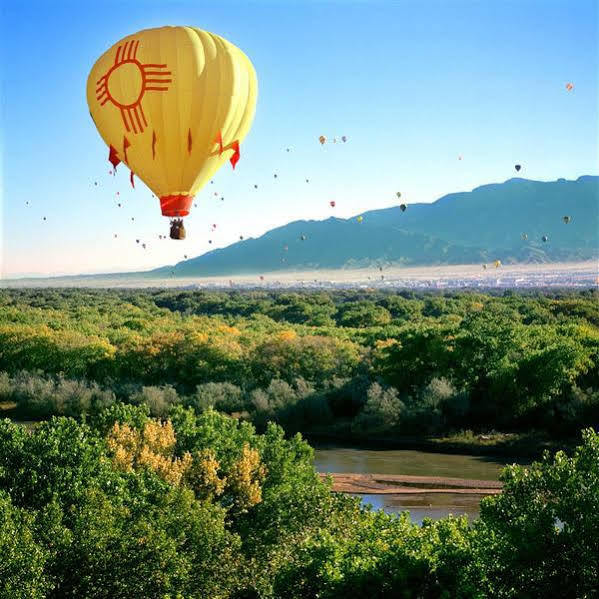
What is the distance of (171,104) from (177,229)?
11.3 ft

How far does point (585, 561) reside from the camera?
15.9m

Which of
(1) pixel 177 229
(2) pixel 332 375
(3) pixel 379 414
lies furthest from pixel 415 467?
(1) pixel 177 229

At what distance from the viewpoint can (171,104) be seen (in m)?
25.0

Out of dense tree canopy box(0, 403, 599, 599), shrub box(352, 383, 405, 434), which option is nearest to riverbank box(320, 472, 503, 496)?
shrub box(352, 383, 405, 434)

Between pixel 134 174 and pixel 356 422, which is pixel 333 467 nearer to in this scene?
pixel 356 422

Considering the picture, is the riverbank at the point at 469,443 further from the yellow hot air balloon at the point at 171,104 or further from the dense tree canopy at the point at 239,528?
the yellow hot air balloon at the point at 171,104

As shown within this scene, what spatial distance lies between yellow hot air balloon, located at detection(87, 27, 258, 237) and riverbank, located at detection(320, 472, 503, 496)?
53.8 feet

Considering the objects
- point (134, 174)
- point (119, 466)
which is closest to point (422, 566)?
point (119, 466)

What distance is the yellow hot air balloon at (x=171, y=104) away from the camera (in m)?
25.0

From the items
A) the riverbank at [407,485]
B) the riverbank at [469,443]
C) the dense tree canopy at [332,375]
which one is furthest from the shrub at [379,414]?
the riverbank at [407,485]

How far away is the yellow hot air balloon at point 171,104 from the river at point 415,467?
15.5 metres

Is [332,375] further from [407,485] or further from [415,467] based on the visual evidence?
[407,485]

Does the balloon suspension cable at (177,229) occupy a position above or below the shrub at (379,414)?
above

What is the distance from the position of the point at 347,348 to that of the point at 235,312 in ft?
231
